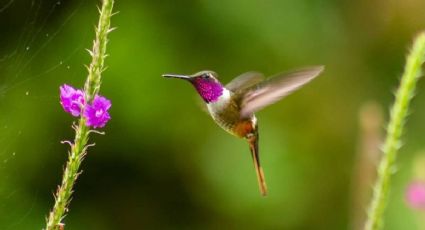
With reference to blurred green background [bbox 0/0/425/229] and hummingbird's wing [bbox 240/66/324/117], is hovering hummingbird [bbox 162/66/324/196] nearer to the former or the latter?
hummingbird's wing [bbox 240/66/324/117]

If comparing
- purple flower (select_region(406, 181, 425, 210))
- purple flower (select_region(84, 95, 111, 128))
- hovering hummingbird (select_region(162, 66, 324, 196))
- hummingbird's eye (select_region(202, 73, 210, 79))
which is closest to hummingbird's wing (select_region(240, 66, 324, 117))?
hovering hummingbird (select_region(162, 66, 324, 196))

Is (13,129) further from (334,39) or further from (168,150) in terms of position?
(334,39)

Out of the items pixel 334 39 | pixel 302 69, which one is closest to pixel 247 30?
pixel 334 39

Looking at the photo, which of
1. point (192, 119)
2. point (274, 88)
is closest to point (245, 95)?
point (274, 88)

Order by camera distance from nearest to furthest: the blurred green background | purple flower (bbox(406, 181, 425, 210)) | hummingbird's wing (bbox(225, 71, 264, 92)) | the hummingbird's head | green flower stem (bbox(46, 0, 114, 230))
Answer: green flower stem (bbox(46, 0, 114, 230)) → the hummingbird's head → hummingbird's wing (bbox(225, 71, 264, 92)) → purple flower (bbox(406, 181, 425, 210)) → the blurred green background

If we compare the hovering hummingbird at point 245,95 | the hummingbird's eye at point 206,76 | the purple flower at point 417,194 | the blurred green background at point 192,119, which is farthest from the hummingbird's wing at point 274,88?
the blurred green background at point 192,119
